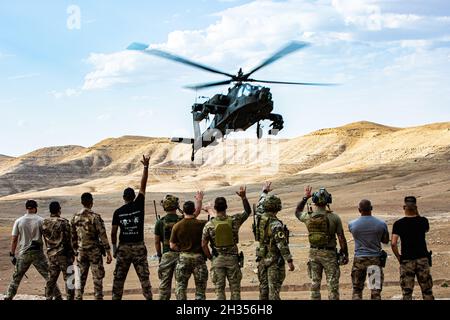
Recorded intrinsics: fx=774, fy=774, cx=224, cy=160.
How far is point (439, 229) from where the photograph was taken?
27.5 meters

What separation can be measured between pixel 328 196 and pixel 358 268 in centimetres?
103

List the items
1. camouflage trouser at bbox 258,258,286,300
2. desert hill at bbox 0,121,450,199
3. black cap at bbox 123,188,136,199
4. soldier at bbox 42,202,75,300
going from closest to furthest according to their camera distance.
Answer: camouflage trouser at bbox 258,258,286,300 → black cap at bbox 123,188,136,199 → soldier at bbox 42,202,75,300 → desert hill at bbox 0,121,450,199

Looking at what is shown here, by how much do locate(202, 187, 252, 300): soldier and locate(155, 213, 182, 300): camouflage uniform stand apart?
2.20 feet

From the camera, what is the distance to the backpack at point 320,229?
1025 centimetres

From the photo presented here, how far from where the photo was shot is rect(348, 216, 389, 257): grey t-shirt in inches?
395

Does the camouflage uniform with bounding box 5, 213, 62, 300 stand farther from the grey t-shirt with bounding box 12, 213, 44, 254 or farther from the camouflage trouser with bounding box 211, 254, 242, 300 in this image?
the camouflage trouser with bounding box 211, 254, 242, 300

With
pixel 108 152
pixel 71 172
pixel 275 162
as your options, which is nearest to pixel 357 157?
pixel 275 162

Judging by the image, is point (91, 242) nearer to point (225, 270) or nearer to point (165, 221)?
point (165, 221)

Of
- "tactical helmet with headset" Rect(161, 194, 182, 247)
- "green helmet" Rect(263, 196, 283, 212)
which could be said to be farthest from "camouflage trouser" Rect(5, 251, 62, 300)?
"green helmet" Rect(263, 196, 283, 212)

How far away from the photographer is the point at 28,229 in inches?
453

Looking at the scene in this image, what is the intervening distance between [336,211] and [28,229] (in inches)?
1188

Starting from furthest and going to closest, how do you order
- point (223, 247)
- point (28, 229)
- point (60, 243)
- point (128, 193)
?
1. point (28, 229)
2. point (60, 243)
3. point (128, 193)
4. point (223, 247)

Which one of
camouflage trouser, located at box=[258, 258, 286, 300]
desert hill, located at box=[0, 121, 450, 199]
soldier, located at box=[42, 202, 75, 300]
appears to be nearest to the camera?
camouflage trouser, located at box=[258, 258, 286, 300]

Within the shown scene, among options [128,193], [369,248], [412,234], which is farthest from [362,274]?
[128,193]
